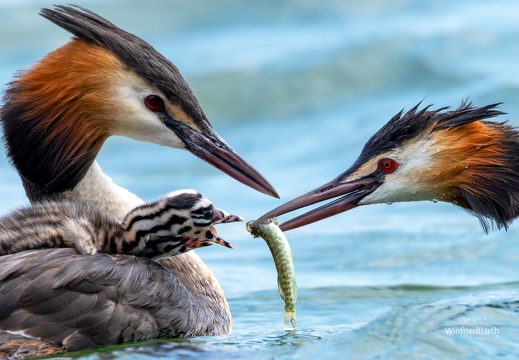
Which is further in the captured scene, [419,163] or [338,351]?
[419,163]

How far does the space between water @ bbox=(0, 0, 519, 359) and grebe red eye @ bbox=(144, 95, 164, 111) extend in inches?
54.9

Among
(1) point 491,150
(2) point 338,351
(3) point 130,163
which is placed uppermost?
(3) point 130,163

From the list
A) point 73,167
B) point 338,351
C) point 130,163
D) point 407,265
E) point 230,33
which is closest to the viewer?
point 338,351

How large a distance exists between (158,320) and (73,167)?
1.08m

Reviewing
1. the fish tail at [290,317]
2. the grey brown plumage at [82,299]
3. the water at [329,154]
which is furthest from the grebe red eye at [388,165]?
the grey brown plumage at [82,299]

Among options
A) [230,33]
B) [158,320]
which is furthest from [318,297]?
[230,33]

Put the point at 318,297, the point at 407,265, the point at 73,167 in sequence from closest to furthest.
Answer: the point at 73,167 < the point at 318,297 < the point at 407,265

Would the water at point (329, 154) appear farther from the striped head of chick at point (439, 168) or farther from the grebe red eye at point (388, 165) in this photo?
the grebe red eye at point (388, 165)

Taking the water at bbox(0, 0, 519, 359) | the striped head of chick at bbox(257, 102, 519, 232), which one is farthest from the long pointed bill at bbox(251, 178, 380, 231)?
the water at bbox(0, 0, 519, 359)

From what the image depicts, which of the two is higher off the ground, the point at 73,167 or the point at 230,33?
the point at 230,33

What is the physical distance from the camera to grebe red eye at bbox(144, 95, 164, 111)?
22.6 feet

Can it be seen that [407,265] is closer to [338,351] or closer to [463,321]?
[463,321]

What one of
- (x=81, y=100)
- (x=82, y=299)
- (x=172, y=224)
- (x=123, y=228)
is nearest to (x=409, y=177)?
(x=172, y=224)

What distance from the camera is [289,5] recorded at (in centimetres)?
1636
